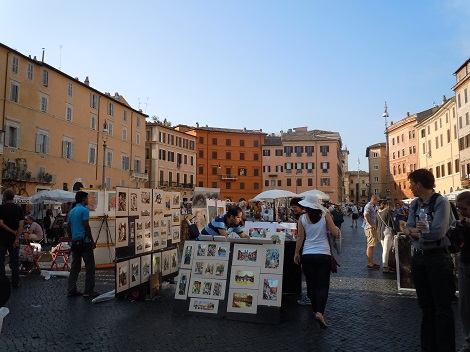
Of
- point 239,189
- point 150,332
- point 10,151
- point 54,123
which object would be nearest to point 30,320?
point 150,332

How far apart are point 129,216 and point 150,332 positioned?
11.5ft

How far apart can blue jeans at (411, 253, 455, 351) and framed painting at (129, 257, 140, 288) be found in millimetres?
4506

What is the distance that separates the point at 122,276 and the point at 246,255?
2.14 metres

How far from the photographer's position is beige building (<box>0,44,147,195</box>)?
31.4 m

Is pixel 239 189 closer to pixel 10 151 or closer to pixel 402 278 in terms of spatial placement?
pixel 10 151

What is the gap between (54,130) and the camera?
120ft

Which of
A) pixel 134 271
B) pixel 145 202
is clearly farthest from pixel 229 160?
pixel 134 271

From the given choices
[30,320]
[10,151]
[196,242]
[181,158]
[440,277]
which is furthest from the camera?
[181,158]

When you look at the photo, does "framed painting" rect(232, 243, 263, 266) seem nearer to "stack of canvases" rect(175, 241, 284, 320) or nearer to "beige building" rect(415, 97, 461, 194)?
"stack of canvases" rect(175, 241, 284, 320)

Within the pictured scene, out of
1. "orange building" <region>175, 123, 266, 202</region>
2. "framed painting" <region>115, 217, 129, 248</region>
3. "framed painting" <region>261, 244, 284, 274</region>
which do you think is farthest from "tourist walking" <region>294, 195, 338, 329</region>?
"orange building" <region>175, 123, 266, 202</region>

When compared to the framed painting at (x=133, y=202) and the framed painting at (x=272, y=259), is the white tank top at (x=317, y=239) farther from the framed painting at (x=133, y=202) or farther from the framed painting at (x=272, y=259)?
the framed painting at (x=133, y=202)

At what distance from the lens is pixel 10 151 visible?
31000mm

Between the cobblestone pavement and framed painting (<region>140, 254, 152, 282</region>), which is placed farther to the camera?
framed painting (<region>140, 254, 152, 282</region>)

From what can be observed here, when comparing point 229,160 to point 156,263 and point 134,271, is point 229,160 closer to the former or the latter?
point 156,263
